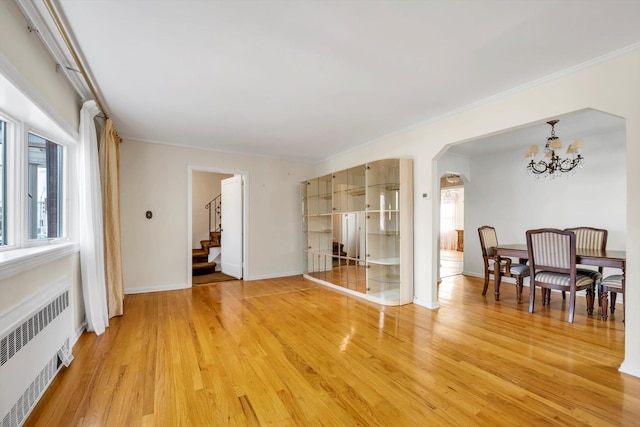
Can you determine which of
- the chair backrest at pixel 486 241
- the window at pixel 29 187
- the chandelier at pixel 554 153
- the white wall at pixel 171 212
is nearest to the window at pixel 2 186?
the window at pixel 29 187

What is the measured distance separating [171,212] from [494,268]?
212 inches

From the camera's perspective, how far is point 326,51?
2262mm

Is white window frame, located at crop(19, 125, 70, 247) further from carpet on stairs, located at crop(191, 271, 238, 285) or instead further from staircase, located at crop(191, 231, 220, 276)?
staircase, located at crop(191, 231, 220, 276)

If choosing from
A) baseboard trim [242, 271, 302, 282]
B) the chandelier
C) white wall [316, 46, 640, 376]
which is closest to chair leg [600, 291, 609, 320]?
white wall [316, 46, 640, 376]

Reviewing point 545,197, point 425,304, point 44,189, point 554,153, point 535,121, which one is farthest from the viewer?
point 545,197

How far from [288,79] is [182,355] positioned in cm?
273

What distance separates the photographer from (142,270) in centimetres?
465

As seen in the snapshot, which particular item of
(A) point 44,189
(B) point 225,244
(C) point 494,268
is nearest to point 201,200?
(B) point 225,244

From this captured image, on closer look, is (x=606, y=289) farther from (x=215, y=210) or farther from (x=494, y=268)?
(x=215, y=210)

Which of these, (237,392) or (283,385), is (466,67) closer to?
(283,385)

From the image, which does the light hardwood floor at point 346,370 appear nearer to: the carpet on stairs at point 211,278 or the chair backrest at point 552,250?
the chair backrest at point 552,250

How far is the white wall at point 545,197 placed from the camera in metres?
4.30

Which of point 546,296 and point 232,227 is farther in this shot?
point 232,227

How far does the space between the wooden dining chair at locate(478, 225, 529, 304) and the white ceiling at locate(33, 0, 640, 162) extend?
240 cm
